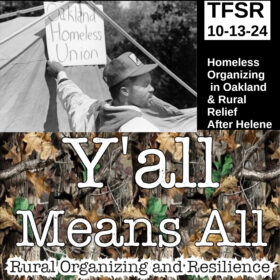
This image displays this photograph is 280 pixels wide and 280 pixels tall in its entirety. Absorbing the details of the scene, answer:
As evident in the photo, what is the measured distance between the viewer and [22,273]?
632 centimetres

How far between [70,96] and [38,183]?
22.8 inches

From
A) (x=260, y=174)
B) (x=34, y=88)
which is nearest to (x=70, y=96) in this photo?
(x=34, y=88)

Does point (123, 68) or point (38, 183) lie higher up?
point (123, 68)

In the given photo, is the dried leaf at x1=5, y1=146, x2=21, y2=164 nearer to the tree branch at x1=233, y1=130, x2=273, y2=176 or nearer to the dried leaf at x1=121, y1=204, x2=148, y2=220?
the dried leaf at x1=121, y1=204, x2=148, y2=220

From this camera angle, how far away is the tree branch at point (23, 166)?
6281 millimetres

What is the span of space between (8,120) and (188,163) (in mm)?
1143

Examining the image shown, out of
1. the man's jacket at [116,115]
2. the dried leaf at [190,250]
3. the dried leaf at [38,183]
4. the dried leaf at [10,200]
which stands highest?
the man's jacket at [116,115]

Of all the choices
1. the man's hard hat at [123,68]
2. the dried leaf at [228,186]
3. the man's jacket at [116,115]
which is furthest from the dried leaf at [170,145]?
the man's hard hat at [123,68]

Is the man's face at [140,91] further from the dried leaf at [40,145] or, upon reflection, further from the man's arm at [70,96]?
the dried leaf at [40,145]

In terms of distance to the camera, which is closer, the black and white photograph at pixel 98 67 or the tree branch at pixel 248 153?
the black and white photograph at pixel 98 67

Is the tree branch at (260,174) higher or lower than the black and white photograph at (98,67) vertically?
lower

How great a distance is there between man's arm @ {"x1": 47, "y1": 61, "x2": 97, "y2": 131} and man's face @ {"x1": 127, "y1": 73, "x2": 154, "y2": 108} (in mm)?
238

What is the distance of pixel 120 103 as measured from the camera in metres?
6.24

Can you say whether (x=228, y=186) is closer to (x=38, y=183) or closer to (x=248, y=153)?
(x=248, y=153)
